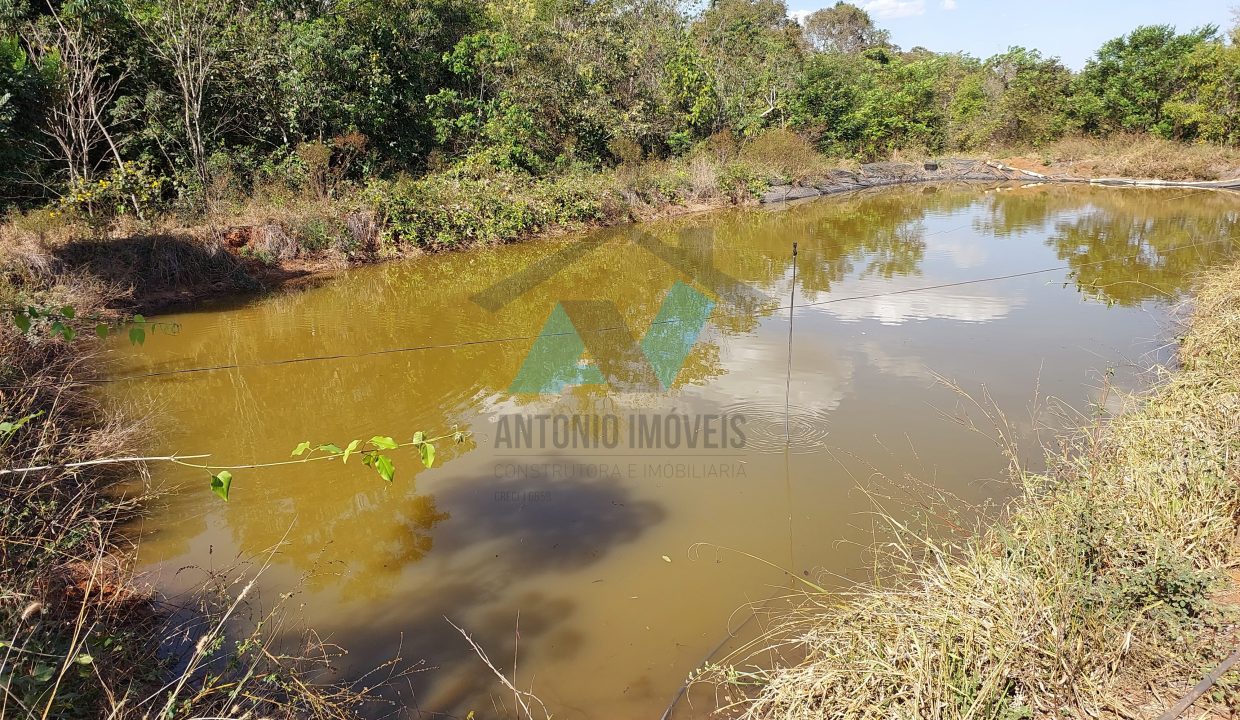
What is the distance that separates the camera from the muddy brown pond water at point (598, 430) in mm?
3461

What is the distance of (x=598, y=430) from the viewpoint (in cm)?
558

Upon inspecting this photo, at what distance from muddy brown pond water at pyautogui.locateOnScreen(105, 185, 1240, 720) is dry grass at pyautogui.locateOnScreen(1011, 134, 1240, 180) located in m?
11.4

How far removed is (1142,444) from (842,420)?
7.03 feet

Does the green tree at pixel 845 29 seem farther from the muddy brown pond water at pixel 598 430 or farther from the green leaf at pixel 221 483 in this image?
the green leaf at pixel 221 483

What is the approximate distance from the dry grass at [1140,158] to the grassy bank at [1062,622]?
22.9 m

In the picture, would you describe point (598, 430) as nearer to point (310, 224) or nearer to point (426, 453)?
point (426, 453)

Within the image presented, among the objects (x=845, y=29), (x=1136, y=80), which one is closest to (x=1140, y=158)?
(x=1136, y=80)

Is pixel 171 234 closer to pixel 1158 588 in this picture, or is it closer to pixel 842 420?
pixel 842 420

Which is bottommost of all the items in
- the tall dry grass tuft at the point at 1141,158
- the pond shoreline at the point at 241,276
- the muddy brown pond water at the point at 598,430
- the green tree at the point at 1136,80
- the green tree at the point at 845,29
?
the muddy brown pond water at the point at 598,430

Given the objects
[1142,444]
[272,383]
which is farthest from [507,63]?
[1142,444]

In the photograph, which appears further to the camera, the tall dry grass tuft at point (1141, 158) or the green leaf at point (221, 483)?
the tall dry grass tuft at point (1141, 158)

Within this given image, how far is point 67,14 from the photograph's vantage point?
9430 mm

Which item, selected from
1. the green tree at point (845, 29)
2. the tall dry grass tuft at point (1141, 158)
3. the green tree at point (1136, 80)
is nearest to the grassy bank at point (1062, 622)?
the tall dry grass tuft at point (1141, 158)

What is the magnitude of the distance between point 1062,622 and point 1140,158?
2490 cm
